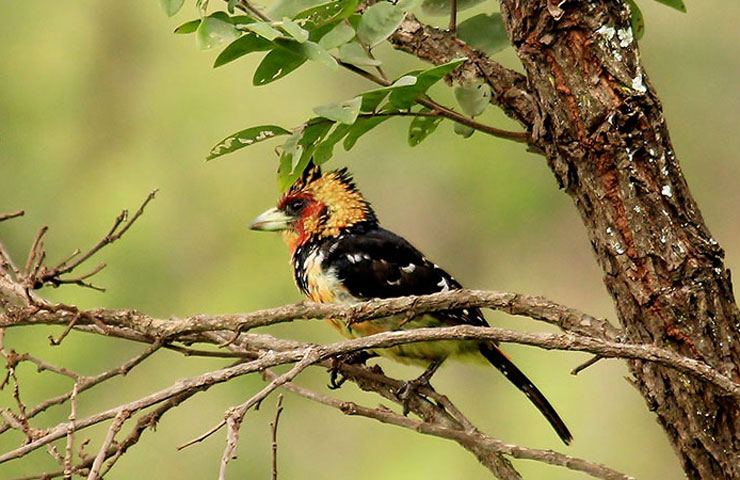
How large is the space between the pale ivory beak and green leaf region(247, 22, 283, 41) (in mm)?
1117

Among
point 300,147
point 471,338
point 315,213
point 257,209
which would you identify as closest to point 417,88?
point 300,147

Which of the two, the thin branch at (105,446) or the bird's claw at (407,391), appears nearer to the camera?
the thin branch at (105,446)

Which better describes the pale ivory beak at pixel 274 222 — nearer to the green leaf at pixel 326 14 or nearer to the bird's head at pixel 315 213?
the bird's head at pixel 315 213

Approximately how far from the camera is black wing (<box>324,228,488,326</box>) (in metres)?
1.88

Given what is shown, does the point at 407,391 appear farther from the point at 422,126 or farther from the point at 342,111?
A: the point at 342,111

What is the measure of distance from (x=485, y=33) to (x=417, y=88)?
278mm

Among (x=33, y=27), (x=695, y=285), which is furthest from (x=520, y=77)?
(x=33, y=27)

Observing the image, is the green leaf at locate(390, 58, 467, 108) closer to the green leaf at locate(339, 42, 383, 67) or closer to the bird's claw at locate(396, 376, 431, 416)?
the green leaf at locate(339, 42, 383, 67)

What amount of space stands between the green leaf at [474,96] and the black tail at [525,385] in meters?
0.69

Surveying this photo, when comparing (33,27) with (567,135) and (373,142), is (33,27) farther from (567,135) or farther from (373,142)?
(567,135)

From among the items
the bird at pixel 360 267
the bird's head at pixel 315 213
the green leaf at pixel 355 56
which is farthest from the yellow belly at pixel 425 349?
the green leaf at pixel 355 56

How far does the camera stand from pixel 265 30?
94 cm

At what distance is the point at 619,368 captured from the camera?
278 cm

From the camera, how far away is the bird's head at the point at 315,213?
6.71ft
